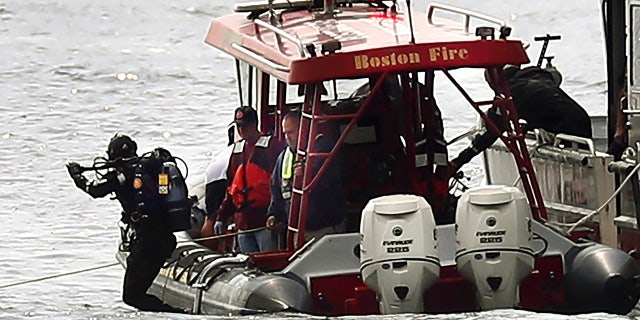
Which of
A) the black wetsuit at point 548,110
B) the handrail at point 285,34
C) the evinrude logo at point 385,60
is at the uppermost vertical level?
the handrail at point 285,34

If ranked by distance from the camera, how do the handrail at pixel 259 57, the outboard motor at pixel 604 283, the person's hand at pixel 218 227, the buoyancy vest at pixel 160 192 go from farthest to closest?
the person's hand at pixel 218 227 → the buoyancy vest at pixel 160 192 → the handrail at pixel 259 57 → the outboard motor at pixel 604 283

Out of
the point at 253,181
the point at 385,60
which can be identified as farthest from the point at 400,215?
the point at 253,181

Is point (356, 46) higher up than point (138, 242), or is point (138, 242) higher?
point (356, 46)

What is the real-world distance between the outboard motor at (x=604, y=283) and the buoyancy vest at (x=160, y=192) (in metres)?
2.43

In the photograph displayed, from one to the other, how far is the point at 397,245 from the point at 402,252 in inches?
1.9

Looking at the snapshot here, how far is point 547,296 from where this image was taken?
10.5 meters

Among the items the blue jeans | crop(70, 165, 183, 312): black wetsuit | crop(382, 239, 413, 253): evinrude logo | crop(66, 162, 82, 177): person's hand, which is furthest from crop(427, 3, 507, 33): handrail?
crop(66, 162, 82, 177): person's hand

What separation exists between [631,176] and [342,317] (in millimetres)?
2018

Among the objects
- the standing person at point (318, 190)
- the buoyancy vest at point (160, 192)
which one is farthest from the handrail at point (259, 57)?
the buoyancy vest at point (160, 192)

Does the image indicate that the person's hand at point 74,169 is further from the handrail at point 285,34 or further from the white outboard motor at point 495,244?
the white outboard motor at point 495,244

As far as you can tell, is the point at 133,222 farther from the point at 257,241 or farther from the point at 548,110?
the point at 548,110

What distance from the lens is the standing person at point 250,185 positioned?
11.4 metres

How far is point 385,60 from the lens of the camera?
33.9 feet

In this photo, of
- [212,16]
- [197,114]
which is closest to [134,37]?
[212,16]
